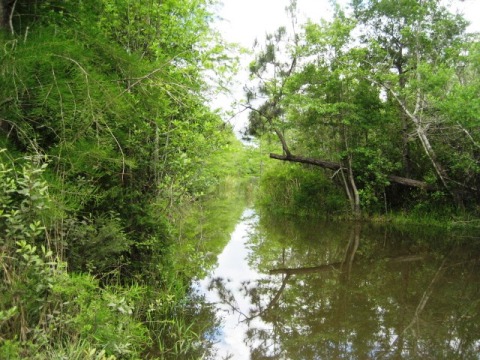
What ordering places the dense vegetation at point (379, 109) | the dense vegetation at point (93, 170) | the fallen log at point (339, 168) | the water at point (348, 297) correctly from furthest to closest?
the fallen log at point (339, 168)
the dense vegetation at point (379, 109)
the water at point (348, 297)
the dense vegetation at point (93, 170)

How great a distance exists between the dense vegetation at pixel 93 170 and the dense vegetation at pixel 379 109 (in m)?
8.47

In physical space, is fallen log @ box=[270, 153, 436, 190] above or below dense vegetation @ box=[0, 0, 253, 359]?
above

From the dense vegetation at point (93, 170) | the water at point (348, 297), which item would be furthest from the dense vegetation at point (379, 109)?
the dense vegetation at point (93, 170)

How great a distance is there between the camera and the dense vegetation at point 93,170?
2814 millimetres

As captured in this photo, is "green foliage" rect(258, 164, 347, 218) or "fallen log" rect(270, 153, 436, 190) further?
"green foliage" rect(258, 164, 347, 218)

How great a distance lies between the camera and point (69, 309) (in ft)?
10.00

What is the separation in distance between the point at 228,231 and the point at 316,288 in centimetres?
680

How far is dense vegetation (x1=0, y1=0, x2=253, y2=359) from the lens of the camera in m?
2.81

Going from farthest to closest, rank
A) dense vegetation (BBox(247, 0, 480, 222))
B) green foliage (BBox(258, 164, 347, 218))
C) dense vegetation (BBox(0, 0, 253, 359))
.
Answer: green foliage (BBox(258, 164, 347, 218)), dense vegetation (BBox(247, 0, 480, 222)), dense vegetation (BBox(0, 0, 253, 359))

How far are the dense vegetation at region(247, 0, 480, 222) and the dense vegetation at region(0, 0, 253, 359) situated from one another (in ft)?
27.8

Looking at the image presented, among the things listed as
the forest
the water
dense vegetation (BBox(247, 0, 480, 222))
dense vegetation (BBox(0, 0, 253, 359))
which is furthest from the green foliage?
dense vegetation (BBox(0, 0, 253, 359))

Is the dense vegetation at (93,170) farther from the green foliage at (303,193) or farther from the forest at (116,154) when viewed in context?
the green foliage at (303,193)

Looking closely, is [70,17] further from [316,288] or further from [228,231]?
[228,231]

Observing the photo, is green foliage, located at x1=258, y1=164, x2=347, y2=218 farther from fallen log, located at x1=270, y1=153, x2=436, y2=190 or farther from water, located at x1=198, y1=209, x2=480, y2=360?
water, located at x1=198, y1=209, x2=480, y2=360
